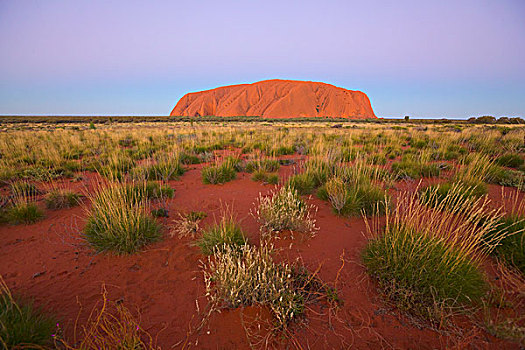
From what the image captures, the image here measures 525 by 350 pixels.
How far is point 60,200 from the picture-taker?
427cm

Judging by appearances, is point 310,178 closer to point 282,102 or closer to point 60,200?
point 60,200

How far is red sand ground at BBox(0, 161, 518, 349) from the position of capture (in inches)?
74.9

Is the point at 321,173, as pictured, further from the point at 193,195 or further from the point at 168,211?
the point at 168,211

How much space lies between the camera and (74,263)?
2.79 m

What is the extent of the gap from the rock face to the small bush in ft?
293

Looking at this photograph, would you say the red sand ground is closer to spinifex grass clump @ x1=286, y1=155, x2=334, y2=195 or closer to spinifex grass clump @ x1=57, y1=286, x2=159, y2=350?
spinifex grass clump @ x1=57, y1=286, x2=159, y2=350

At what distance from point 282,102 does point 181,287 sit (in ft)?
318

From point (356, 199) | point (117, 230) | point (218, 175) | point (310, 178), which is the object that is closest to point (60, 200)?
point (117, 230)

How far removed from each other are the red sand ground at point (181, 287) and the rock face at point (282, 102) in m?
90.3

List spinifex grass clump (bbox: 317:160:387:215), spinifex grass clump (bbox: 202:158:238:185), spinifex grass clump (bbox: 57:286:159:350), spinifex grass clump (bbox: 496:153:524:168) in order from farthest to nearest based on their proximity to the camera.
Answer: spinifex grass clump (bbox: 496:153:524:168), spinifex grass clump (bbox: 202:158:238:185), spinifex grass clump (bbox: 317:160:387:215), spinifex grass clump (bbox: 57:286:159:350)

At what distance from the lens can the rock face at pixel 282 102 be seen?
9375cm

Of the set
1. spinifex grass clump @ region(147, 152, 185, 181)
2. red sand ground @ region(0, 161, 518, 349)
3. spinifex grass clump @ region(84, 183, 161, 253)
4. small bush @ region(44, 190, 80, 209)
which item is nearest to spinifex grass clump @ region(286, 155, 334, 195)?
red sand ground @ region(0, 161, 518, 349)

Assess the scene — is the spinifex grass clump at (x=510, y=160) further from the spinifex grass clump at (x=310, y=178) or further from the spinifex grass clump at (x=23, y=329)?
the spinifex grass clump at (x=23, y=329)

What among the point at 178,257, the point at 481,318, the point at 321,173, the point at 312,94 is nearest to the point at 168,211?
the point at 178,257
